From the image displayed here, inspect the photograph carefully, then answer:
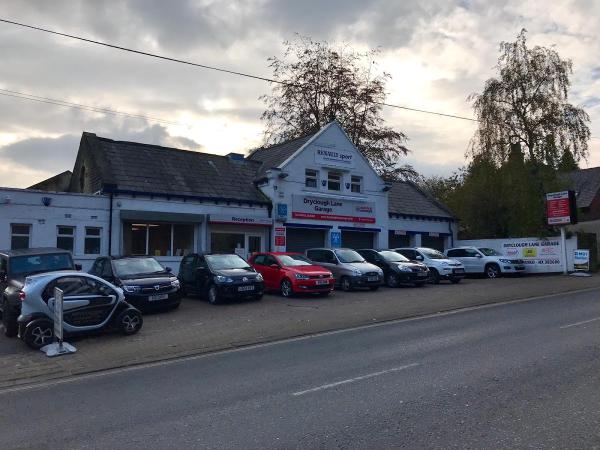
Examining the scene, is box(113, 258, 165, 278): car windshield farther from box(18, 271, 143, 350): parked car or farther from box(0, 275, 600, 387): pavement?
box(18, 271, 143, 350): parked car

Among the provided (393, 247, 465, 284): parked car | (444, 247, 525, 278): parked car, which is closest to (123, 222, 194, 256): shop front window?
(393, 247, 465, 284): parked car

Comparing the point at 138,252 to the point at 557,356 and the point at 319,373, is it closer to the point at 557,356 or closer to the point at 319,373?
the point at 319,373

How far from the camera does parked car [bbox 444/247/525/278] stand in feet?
85.8

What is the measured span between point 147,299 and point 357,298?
6.92m

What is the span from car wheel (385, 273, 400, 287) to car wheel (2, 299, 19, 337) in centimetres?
1403

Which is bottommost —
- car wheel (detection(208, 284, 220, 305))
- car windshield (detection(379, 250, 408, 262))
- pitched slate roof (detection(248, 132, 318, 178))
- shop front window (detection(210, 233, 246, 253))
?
car wheel (detection(208, 284, 220, 305))

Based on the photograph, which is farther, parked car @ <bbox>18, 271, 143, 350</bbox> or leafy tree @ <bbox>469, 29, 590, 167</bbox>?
leafy tree @ <bbox>469, 29, 590, 167</bbox>

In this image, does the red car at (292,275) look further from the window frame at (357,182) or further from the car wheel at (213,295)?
the window frame at (357,182)

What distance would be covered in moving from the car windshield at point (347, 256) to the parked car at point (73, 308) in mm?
10350

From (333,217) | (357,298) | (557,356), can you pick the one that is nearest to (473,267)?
(333,217)

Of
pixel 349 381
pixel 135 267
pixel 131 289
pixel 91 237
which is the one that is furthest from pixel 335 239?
pixel 349 381

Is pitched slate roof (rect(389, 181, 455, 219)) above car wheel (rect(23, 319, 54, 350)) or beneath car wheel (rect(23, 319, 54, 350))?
above

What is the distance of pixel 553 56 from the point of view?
1302 inches

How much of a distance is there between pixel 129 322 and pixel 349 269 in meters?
9.84
